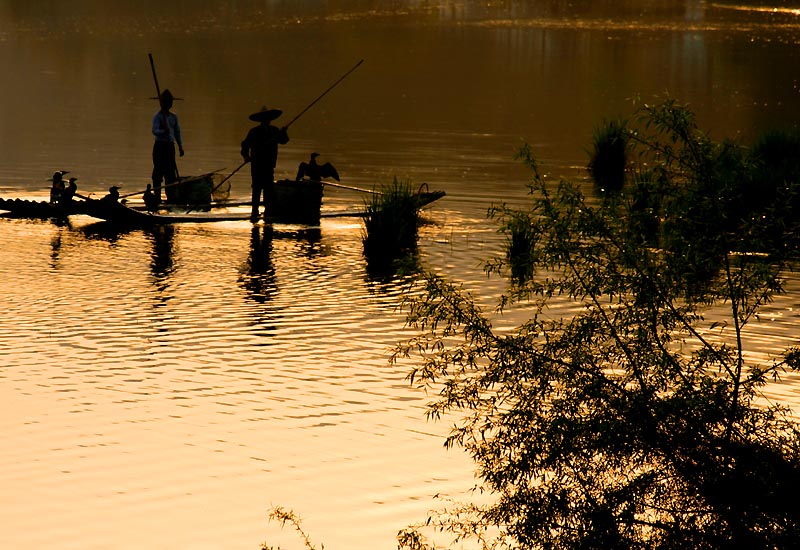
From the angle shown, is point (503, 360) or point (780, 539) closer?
point (780, 539)

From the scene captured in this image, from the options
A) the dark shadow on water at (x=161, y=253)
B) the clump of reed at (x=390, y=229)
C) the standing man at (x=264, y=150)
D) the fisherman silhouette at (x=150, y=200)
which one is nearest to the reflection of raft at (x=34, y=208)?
the fisherman silhouette at (x=150, y=200)

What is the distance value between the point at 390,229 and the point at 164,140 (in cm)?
527

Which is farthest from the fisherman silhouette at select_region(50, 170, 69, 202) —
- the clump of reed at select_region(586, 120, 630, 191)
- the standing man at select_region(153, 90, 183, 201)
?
the clump of reed at select_region(586, 120, 630, 191)

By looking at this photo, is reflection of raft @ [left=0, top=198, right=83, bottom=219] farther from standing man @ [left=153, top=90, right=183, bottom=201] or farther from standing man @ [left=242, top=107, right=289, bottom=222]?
standing man @ [left=242, top=107, right=289, bottom=222]

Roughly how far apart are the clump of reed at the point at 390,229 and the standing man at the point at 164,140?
13.3 ft

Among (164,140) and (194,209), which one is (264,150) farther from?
(164,140)

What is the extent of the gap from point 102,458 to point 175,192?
46.5 ft

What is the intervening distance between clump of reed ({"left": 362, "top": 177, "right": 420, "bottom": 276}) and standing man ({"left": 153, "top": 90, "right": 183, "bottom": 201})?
4061 mm

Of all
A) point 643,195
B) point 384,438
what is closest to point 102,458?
point 384,438

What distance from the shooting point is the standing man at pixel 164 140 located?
2552cm

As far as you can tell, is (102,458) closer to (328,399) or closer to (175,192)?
(328,399)

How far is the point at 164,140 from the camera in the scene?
25.7 m

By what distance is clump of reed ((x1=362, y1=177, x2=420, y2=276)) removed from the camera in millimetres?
21984

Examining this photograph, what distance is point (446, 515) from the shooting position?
1061cm
